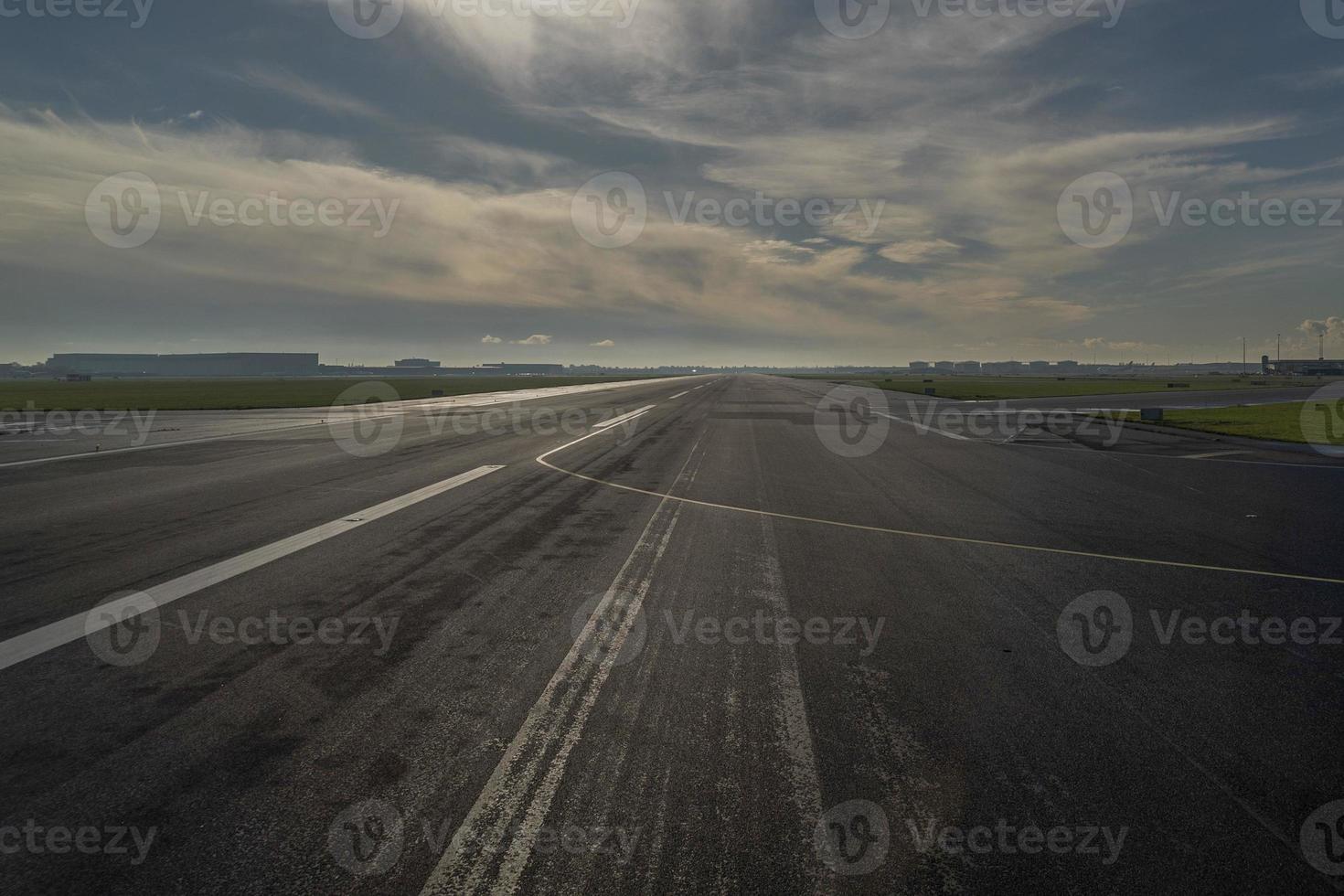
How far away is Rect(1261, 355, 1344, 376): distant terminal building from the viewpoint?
135625 millimetres

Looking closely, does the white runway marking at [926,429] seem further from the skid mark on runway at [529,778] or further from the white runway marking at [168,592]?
the skid mark on runway at [529,778]

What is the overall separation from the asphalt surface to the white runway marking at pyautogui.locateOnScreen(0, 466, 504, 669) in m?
0.05

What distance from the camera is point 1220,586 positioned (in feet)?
22.7

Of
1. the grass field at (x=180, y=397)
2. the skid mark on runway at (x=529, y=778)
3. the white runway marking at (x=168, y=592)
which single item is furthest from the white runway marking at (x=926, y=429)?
the grass field at (x=180, y=397)

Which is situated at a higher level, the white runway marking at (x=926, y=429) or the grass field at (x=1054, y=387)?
the grass field at (x=1054, y=387)

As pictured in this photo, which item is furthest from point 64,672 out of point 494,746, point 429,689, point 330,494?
point 330,494

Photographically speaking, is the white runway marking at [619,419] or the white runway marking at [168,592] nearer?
the white runway marking at [168,592]

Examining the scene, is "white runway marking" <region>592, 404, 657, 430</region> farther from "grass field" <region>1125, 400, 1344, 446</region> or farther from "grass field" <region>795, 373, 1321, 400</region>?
"grass field" <region>795, 373, 1321, 400</region>

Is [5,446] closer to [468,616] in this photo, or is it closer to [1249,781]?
[468,616]

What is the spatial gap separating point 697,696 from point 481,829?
5.60 feet

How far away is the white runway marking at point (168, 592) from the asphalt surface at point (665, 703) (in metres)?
0.05

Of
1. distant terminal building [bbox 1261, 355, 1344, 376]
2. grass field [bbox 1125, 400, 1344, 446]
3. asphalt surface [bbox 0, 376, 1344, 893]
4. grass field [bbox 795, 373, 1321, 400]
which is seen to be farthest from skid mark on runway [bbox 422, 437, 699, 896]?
distant terminal building [bbox 1261, 355, 1344, 376]

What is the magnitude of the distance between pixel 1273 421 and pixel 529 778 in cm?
3371

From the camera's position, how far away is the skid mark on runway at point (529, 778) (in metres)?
2.75
